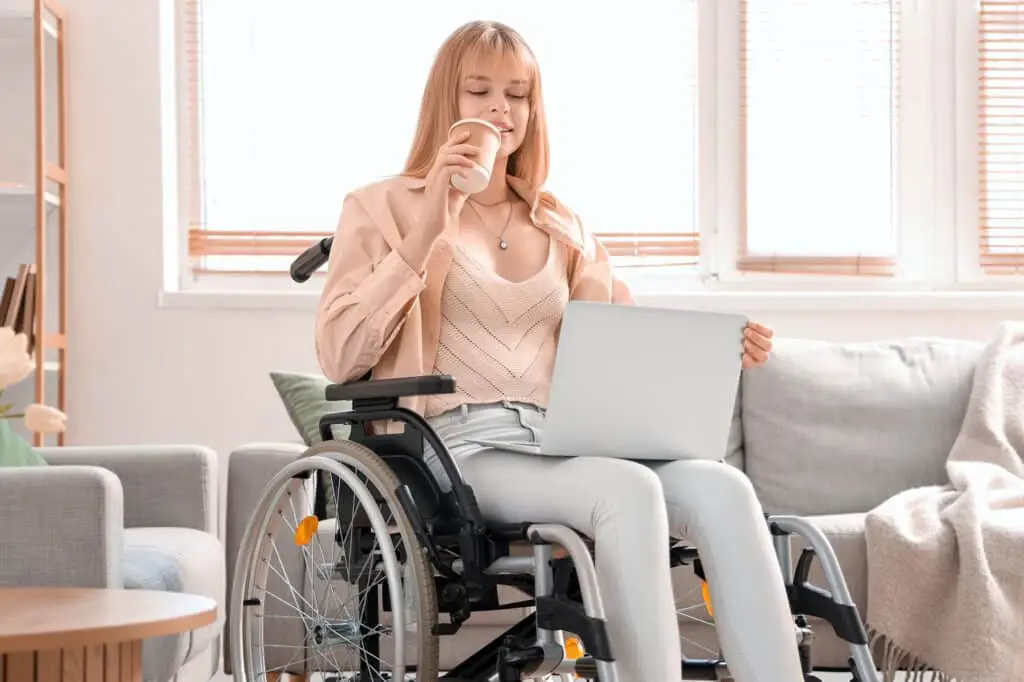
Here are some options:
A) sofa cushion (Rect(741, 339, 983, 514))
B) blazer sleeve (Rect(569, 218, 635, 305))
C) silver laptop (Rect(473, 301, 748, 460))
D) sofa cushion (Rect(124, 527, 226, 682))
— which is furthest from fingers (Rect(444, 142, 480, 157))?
sofa cushion (Rect(741, 339, 983, 514))

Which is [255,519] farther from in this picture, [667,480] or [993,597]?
[993,597]

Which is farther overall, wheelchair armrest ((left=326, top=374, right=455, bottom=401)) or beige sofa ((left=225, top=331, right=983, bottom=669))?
beige sofa ((left=225, top=331, right=983, bottom=669))

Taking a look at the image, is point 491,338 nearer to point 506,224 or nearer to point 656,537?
point 506,224

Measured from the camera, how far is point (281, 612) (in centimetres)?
285

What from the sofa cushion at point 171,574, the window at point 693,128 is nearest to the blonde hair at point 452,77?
the sofa cushion at point 171,574

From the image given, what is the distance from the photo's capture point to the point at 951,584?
104 inches

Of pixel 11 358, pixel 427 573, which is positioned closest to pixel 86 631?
pixel 427 573

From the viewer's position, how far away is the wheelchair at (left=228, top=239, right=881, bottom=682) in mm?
A: 1684

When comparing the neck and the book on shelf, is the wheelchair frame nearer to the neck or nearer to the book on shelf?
the neck

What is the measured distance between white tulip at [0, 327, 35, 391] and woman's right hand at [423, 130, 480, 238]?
593 millimetres

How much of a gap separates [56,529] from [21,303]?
1.62m

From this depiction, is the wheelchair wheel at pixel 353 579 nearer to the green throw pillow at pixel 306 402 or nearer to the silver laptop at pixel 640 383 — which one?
the silver laptop at pixel 640 383

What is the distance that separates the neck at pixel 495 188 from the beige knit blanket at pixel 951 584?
39.4 inches

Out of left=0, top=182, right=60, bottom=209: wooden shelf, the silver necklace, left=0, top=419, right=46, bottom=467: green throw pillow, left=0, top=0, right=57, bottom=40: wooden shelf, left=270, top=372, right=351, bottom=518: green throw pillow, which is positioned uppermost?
left=0, top=0, right=57, bottom=40: wooden shelf
